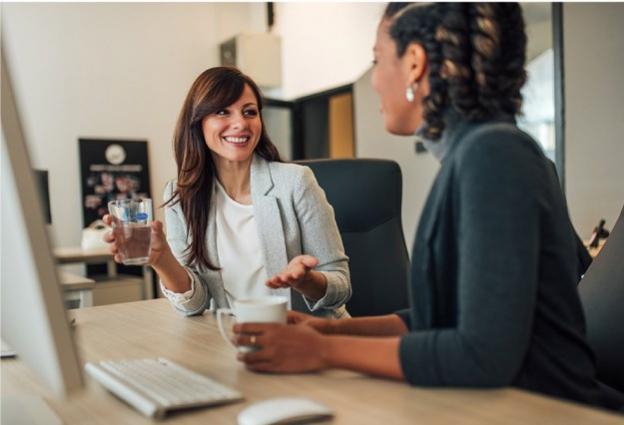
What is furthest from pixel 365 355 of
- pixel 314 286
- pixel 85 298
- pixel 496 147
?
pixel 85 298

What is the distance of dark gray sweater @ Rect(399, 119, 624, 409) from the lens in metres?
0.66

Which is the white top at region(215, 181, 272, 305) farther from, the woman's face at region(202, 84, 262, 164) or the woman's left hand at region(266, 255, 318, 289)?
the woman's left hand at region(266, 255, 318, 289)

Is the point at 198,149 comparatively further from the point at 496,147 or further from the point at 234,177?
the point at 496,147

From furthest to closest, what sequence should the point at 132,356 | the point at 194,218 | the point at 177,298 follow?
the point at 194,218
the point at 177,298
the point at 132,356

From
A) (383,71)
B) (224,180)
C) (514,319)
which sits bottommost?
(514,319)

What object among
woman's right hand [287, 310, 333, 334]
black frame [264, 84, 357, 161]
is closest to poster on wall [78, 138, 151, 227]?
black frame [264, 84, 357, 161]

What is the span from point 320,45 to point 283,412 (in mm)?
4729

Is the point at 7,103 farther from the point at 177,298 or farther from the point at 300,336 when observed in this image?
the point at 177,298

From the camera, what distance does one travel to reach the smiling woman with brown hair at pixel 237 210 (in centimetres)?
151

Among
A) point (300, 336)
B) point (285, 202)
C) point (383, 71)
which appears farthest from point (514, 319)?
point (285, 202)

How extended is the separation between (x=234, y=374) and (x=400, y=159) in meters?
3.74

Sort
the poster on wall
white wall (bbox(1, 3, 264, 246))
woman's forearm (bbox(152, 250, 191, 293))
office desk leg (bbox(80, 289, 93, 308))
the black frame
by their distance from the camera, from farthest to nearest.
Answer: the black frame → the poster on wall → white wall (bbox(1, 3, 264, 246)) → office desk leg (bbox(80, 289, 93, 308)) → woman's forearm (bbox(152, 250, 191, 293))

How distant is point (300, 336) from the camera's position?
781 millimetres

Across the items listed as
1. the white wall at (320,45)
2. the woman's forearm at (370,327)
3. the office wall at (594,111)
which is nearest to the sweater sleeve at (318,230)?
the woman's forearm at (370,327)
